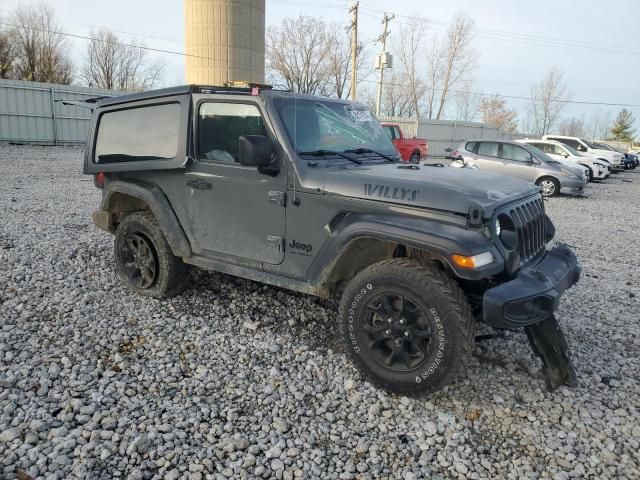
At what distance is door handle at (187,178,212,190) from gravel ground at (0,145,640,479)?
→ 119 cm

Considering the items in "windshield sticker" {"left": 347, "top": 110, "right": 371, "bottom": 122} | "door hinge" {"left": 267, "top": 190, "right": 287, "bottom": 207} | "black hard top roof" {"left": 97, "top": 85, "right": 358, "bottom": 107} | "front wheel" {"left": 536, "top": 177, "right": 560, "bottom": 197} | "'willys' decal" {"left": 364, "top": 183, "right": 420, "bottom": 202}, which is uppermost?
"black hard top roof" {"left": 97, "top": 85, "right": 358, "bottom": 107}

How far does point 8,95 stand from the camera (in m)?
20.9

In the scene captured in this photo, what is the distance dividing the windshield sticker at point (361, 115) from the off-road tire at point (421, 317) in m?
1.72

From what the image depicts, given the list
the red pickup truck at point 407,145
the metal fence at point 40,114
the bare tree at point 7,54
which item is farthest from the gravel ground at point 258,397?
the bare tree at point 7,54

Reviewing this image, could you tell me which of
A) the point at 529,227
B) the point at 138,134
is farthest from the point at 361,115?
the point at 138,134

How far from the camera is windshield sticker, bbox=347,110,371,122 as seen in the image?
4418mm

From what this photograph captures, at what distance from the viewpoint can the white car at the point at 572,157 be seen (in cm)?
1819

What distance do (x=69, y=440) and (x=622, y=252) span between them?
7.85 metres

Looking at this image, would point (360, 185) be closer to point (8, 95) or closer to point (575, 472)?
point (575, 472)

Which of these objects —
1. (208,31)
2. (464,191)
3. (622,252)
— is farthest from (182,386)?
(208,31)

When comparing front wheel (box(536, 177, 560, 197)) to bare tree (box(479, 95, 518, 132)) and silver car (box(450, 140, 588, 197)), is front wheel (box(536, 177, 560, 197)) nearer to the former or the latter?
silver car (box(450, 140, 588, 197))

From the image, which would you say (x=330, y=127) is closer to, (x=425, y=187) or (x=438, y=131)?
(x=425, y=187)

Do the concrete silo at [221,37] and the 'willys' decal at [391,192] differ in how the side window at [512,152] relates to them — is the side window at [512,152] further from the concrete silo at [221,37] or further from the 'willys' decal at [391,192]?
the 'willys' decal at [391,192]

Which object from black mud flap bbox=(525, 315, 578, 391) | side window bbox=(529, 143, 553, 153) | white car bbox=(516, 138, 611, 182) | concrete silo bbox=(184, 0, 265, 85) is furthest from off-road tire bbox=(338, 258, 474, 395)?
concrete silo bbox=(184, 0, 265, 85)
